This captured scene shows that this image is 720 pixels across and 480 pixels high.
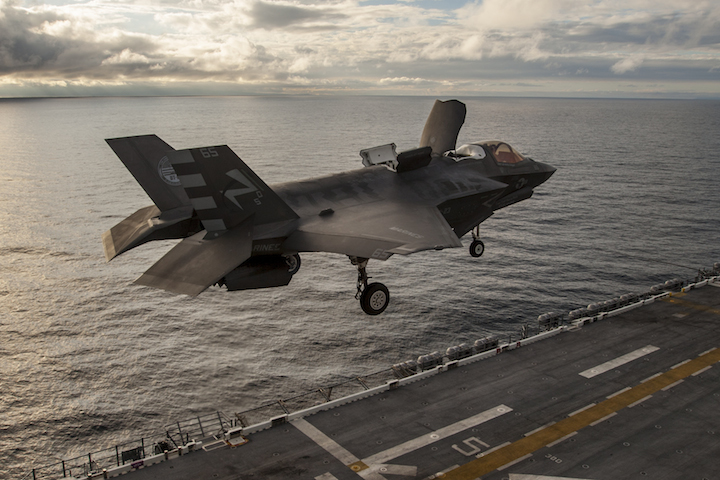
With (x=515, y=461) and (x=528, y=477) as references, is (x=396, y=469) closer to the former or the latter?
(x=515, y=461)

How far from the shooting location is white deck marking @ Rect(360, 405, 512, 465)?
30553 millimetres

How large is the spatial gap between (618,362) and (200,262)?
109ft

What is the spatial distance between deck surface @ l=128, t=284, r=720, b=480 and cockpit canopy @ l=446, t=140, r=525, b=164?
16402 mm

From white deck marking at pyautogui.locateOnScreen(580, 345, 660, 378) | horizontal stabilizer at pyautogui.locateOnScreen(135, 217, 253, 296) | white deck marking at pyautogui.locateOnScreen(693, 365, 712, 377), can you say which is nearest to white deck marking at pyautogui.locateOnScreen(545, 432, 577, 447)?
white deck marking at pyautogui.locateOnScreen(580, 345, 660, 378)

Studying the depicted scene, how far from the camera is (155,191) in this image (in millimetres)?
28766

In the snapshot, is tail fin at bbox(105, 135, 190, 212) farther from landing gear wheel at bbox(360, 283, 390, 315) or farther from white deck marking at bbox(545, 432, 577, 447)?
white deck marking at bbox(545, 432, 577, 447)

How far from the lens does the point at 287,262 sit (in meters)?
27.1

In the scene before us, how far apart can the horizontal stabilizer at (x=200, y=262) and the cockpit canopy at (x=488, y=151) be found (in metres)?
15.2

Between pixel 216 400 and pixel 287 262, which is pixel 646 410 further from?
pixel 216 400

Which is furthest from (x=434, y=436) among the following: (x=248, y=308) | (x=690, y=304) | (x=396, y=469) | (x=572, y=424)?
(x=248, y=308)

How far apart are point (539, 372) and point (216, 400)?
92.0 ft

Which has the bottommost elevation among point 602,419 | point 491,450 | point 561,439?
point 491,450

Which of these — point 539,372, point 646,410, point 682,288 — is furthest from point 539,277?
point 646,410

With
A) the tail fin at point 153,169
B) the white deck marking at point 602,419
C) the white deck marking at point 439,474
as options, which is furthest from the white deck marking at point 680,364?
the tail fin at point 153,169
